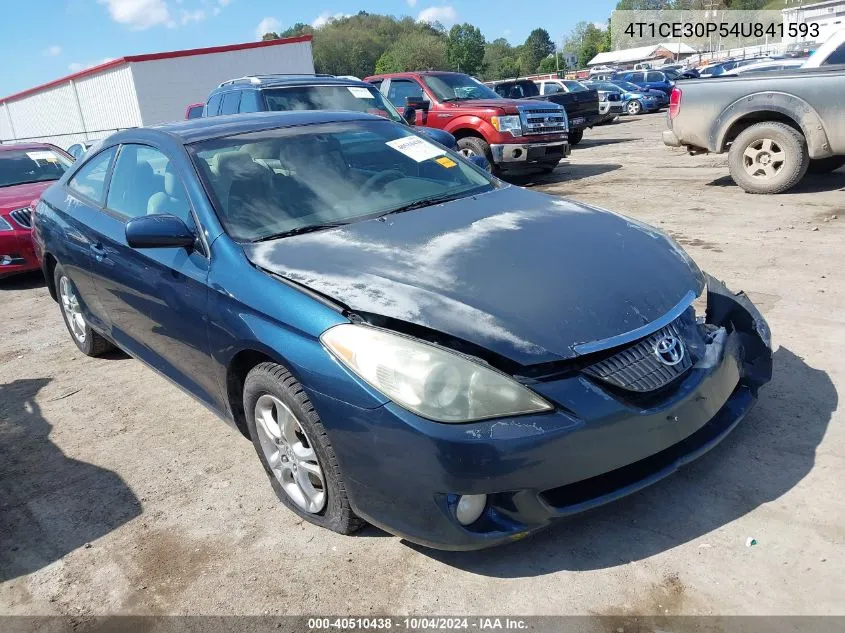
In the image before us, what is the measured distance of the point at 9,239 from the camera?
7.30 metres

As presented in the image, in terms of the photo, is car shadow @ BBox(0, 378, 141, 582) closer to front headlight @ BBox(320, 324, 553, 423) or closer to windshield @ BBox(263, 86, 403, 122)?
front headlight @ BBox(320, 324, 553, 423)

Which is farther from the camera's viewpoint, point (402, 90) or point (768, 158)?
point (402, 90)

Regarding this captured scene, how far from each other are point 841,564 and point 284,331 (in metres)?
2.08

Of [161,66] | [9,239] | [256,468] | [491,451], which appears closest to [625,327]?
[491,451]

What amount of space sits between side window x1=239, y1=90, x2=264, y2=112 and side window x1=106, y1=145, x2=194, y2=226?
447 centimetres

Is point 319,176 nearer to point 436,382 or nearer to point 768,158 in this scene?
point 436,382

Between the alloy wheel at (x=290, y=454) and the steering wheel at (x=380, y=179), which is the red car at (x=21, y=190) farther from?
the alloy wheel at (x=290, y=454)

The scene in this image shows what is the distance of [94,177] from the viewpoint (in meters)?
4.48

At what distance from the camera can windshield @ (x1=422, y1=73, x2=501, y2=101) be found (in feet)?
38.3

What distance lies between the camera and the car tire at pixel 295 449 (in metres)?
2.62

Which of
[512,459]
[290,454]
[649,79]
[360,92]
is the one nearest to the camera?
[512,459]

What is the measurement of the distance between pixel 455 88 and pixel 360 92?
3.14 metres

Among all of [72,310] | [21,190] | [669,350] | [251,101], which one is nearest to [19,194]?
[21,190]

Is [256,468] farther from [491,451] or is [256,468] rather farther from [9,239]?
[9,239]
